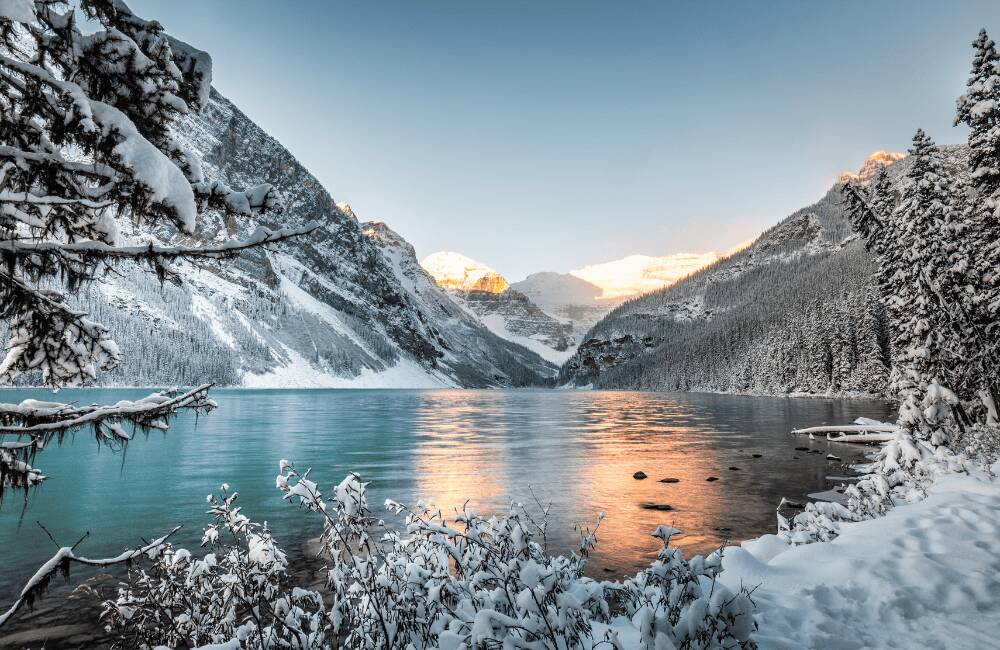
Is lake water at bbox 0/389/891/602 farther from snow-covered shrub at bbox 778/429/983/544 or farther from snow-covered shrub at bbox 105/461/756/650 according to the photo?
snow-covered shrub at bbox 778/429/983/544

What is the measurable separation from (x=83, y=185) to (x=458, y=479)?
22.4 m

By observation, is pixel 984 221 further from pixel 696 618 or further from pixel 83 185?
pixel 83 185

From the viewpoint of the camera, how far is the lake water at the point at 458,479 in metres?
16.5

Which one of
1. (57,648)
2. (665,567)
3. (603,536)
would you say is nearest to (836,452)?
(603,536)

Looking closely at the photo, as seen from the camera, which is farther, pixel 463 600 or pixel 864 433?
pixel 864 433

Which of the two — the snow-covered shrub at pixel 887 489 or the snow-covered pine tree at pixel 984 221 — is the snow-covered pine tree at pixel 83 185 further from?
the snow-covered pine tree at pixel 984 221

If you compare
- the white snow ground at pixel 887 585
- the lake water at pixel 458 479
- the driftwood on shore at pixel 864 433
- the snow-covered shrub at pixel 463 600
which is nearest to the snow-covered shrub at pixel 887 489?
the white snow ground at pixel 887 585

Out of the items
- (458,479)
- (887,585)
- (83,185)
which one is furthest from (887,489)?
(458,479)

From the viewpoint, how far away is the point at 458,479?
84.1ft

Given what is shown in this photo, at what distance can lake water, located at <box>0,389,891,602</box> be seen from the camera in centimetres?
1645

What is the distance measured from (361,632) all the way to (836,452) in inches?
1314

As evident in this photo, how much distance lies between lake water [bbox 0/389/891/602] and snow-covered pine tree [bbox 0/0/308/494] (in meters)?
1.37

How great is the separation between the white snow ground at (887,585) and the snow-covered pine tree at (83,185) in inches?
248

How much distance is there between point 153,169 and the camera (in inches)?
150
